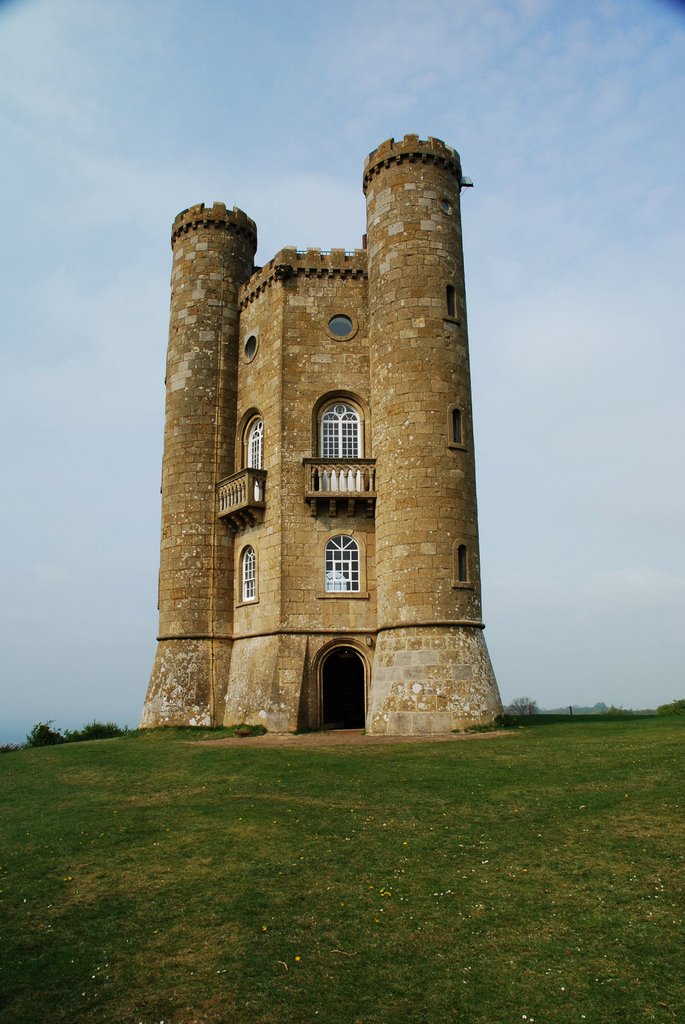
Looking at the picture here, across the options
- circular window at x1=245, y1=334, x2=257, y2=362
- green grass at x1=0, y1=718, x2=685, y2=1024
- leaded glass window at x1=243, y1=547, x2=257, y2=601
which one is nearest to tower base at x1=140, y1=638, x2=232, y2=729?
leaded glass window at x1=243, y1=547, x2=257, y2=601

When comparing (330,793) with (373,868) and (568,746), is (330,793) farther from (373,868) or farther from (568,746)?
(568,746)

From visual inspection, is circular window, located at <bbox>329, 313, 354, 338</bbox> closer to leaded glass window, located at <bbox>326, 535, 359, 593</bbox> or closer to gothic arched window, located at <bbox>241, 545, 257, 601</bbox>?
leaded glass window, located at <bbox>326, 535, 359, 593</bbox>

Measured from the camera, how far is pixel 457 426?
28.8 metres

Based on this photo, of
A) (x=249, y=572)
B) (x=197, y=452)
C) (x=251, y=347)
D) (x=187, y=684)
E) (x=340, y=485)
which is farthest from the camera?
(x=251, y=347)

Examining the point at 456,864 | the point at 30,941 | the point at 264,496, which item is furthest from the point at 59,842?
the point at 264,496

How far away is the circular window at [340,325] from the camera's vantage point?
31.9 m

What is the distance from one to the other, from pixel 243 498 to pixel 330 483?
3466mm

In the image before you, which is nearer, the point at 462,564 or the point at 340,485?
the point at 462,564

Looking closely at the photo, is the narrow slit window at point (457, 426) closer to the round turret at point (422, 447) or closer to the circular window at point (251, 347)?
the round turret at point (422, 447)

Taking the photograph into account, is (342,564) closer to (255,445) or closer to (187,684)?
(255,445)

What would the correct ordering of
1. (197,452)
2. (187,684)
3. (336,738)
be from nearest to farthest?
(336,738)
(187,684)
(197,452)

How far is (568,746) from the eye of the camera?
20422 millimetres

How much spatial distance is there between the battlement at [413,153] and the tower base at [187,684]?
18.9 metres

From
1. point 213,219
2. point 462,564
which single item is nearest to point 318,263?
point 213,219
